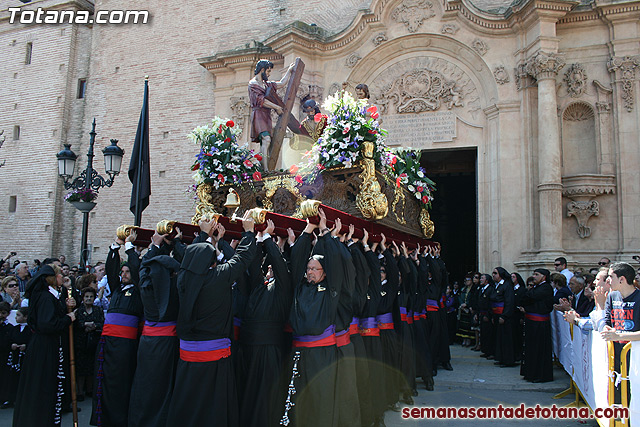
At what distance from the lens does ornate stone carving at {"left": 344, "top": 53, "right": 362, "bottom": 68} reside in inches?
556

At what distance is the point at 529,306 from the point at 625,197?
16.9 ft

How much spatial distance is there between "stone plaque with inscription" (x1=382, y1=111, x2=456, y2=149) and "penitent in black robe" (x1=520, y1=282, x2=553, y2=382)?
614cm

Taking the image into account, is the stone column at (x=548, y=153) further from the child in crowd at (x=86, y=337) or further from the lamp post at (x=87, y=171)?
the lamp post at (x=87, y=171)

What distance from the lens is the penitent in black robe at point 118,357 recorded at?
552 centimetres

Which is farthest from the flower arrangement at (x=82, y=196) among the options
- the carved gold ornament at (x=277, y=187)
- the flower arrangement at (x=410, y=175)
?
the flower arrangement at (x=410, y=175)

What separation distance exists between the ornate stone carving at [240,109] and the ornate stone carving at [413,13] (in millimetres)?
4897

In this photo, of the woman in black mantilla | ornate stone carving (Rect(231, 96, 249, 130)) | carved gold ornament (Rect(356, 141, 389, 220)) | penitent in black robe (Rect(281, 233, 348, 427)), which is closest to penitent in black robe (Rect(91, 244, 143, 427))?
the woman in black mantilla

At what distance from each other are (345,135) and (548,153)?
7248 mm

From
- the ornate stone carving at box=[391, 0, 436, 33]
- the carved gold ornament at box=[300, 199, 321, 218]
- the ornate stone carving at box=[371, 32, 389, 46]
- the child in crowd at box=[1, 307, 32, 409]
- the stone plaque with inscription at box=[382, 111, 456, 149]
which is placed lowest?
the child in crowd at box=[1, 307, 32, 409]

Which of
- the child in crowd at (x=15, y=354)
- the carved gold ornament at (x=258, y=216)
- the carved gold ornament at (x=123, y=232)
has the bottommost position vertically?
the child in crowd at (x=15, y=354)

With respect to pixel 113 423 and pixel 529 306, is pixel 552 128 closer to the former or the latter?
pixel 529 306

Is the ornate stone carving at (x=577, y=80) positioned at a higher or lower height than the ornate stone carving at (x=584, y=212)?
higher

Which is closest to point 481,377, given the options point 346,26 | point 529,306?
point 529,306

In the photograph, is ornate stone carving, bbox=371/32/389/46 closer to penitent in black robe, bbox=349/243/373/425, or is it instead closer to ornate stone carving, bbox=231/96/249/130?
ornate stone carving, bbox=231/96/249/130
